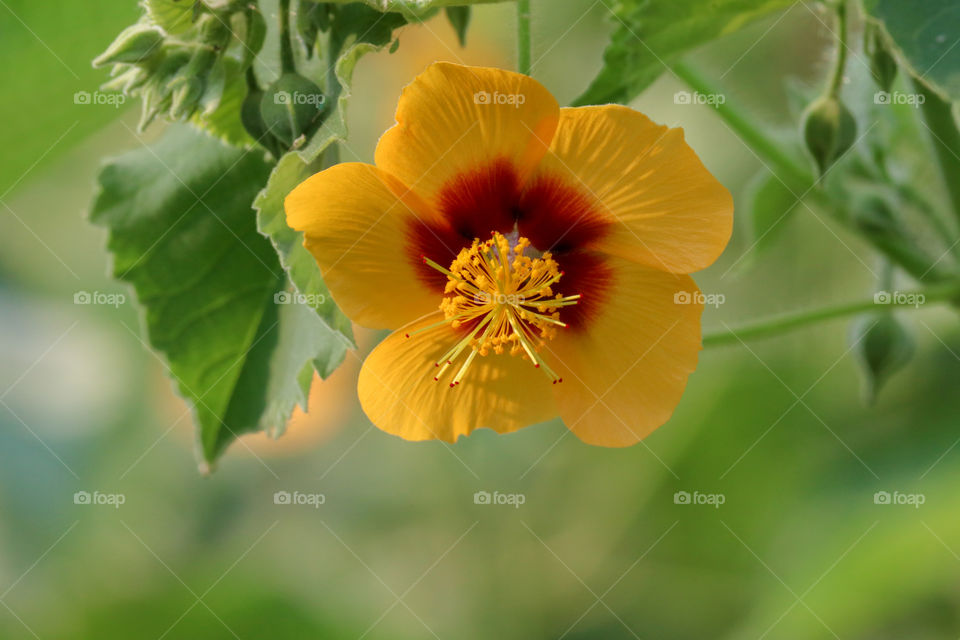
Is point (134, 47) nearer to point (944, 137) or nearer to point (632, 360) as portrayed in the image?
point (632, 360)

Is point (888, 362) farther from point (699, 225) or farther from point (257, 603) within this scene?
point (257, 603)

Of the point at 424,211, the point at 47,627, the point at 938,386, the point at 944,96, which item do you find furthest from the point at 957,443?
the point at 47,627

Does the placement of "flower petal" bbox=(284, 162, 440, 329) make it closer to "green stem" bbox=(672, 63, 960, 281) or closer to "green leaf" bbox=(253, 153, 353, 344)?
"green leaf" bbox=(253, 153, 353, 344)

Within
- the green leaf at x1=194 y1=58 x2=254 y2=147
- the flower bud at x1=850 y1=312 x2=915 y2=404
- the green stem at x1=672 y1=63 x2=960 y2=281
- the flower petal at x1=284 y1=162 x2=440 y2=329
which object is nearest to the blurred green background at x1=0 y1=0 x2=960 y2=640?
the flower bud at x1=850 y1=312 x2=915 y2=404

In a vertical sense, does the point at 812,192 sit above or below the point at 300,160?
below

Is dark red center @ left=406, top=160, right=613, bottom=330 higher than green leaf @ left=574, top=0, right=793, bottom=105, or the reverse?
green leaf @ left=574, top=0, right=793, bottom=105

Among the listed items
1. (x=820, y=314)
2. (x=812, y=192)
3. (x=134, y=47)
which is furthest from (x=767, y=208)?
(x=134, y=47)
